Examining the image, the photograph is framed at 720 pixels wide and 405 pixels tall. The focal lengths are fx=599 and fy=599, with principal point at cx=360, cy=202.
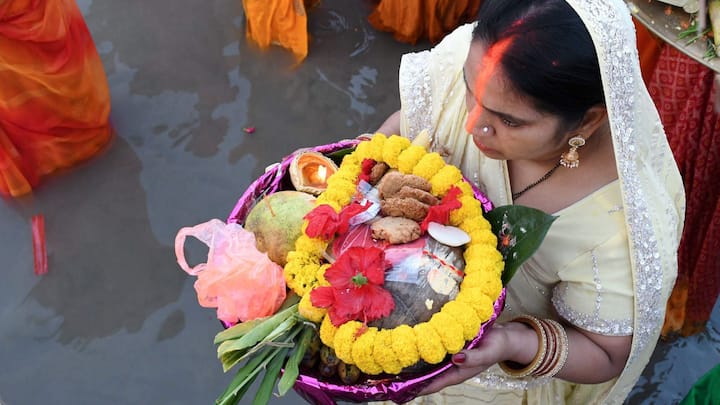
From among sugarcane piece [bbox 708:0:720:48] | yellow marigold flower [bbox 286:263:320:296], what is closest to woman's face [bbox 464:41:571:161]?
yellow marigold flower [bbox 286:263:320:296]

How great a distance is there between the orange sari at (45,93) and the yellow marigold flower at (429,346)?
6.91 feet

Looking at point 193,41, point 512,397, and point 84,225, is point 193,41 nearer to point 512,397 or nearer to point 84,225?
point 84,225

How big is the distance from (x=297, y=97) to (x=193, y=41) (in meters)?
0.79

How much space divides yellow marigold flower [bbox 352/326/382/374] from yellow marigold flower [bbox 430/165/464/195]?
1.19ft

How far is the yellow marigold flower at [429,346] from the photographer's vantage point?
1.14 meters

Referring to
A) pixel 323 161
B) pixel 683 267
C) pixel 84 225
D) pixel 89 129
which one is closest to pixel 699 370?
pixel 683 267

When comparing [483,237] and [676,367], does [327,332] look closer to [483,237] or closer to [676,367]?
[483,237]

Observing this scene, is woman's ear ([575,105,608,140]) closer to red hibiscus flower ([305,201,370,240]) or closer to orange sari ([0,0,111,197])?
red hibiscus flower ([305,201,370,240])

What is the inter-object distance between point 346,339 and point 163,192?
1.99 m

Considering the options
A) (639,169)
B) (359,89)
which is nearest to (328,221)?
(639,169)

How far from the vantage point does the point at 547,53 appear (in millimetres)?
1079

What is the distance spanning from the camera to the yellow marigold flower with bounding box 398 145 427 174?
1.38 metres

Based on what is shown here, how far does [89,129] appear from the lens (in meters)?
2.88

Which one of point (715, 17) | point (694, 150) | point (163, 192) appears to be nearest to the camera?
point (715, 17)
